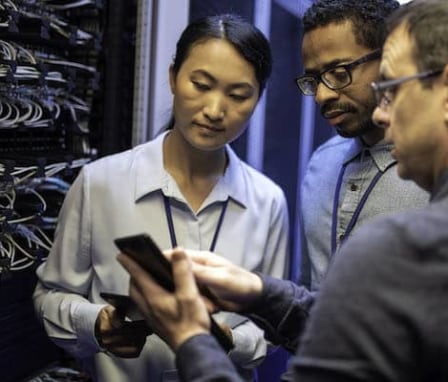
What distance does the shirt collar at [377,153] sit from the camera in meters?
1.47

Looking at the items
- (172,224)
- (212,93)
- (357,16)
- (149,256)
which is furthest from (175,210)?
(357,16)

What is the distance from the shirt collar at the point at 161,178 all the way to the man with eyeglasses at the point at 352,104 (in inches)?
9.6

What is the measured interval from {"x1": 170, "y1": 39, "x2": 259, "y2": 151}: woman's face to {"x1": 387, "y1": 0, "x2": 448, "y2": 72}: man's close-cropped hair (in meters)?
0.61

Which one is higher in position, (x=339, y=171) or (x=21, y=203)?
(x=339, y=171)

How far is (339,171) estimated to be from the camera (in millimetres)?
1618

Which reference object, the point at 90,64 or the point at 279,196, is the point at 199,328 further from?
the point at 90,64

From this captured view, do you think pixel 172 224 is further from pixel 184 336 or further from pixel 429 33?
pixel 429 33

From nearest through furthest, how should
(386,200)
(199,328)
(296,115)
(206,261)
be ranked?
(199,328), (206,261), (386,200), (296,115)

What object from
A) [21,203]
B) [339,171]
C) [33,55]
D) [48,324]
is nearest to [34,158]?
[21,203]

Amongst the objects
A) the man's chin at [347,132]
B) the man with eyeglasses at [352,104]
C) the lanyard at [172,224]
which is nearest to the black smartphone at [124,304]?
the lanyard at [172,224]

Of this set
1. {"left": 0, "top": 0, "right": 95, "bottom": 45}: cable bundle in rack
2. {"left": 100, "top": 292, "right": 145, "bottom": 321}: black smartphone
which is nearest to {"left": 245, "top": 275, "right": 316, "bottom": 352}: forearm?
{"left": 100, "top": 292, "right": 145, "bottom": 321}: black smartphone

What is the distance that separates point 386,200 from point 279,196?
1.07 feet

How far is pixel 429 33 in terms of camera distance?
854 mm

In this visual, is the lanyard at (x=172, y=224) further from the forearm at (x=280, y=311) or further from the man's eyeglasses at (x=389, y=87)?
the man's eyeglasses at (x=389, y=87)
